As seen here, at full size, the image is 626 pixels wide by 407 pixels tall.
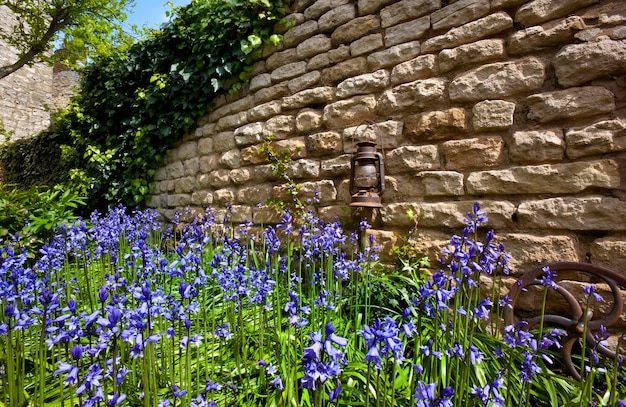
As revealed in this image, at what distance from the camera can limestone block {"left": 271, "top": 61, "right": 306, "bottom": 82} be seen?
3514 millimetres

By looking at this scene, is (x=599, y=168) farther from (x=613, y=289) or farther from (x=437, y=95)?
(x=437, y=95)

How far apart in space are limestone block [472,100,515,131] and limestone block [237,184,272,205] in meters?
2.10

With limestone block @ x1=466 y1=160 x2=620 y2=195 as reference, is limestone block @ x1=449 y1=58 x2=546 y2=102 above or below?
above

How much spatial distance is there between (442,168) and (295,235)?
5.02 ft

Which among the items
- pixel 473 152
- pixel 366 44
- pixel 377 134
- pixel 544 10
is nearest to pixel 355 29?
pixel 366 44

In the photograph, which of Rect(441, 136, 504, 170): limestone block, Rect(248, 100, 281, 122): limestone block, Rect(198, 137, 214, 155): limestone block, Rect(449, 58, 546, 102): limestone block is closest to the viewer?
Rect(449, 58, 546, 102): limestone block

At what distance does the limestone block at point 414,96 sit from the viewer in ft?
8.55

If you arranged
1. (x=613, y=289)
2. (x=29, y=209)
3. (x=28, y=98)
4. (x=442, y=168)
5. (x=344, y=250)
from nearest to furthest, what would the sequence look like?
(x=613, y=289), (x=442, y=168), (x=344, y=250), (x=29, y=209), (x=28, y=98)

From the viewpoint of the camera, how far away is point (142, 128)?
5.12 metres

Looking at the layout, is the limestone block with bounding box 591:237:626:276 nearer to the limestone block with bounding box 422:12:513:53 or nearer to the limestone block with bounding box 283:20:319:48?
the limestone block with bounding box 422:12:513:53

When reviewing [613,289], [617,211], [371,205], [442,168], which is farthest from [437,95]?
[613,289]

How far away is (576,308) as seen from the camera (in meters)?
1.94

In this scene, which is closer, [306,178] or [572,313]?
[572,313]

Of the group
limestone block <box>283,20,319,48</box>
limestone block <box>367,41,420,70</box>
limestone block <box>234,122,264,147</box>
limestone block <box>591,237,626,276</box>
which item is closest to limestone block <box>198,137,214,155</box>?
limestone block <box>234,122,264,147</box>
